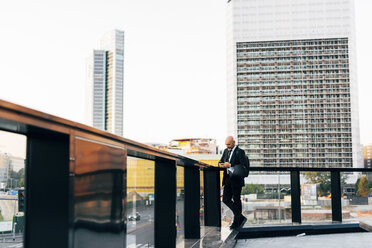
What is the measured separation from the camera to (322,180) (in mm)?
7617

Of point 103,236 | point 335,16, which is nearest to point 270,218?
point 103,236

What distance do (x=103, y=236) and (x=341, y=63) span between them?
4507 inches

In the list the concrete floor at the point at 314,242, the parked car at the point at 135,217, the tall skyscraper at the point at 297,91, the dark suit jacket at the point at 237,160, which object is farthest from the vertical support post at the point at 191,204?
the tall skyscraper at the point at 297,91

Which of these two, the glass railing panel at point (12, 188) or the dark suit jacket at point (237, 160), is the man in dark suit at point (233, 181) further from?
the glass railing panel at point (12, 188)

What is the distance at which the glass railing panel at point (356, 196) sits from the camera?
7.43m

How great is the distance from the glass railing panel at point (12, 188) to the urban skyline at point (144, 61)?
6558cm

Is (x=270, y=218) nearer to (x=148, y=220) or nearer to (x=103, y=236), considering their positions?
(x=148, y=220)

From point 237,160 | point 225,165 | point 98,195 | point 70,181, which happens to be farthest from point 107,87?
point 70,181

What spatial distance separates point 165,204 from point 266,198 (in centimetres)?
342

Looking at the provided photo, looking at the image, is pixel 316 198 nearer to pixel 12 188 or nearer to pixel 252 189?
pixel 252 189

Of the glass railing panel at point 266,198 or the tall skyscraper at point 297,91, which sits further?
the tall skyscraper at point 297,91

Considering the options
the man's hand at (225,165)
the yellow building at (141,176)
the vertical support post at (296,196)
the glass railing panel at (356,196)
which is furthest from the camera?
the glass railing panel at (356,196)

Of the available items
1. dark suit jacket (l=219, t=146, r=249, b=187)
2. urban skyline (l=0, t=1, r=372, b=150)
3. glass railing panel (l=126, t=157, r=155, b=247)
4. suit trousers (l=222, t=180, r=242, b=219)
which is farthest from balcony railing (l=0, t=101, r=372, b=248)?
urban skyline (l=0, t=1, r=372, b=150)

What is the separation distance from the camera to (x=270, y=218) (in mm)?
7039
